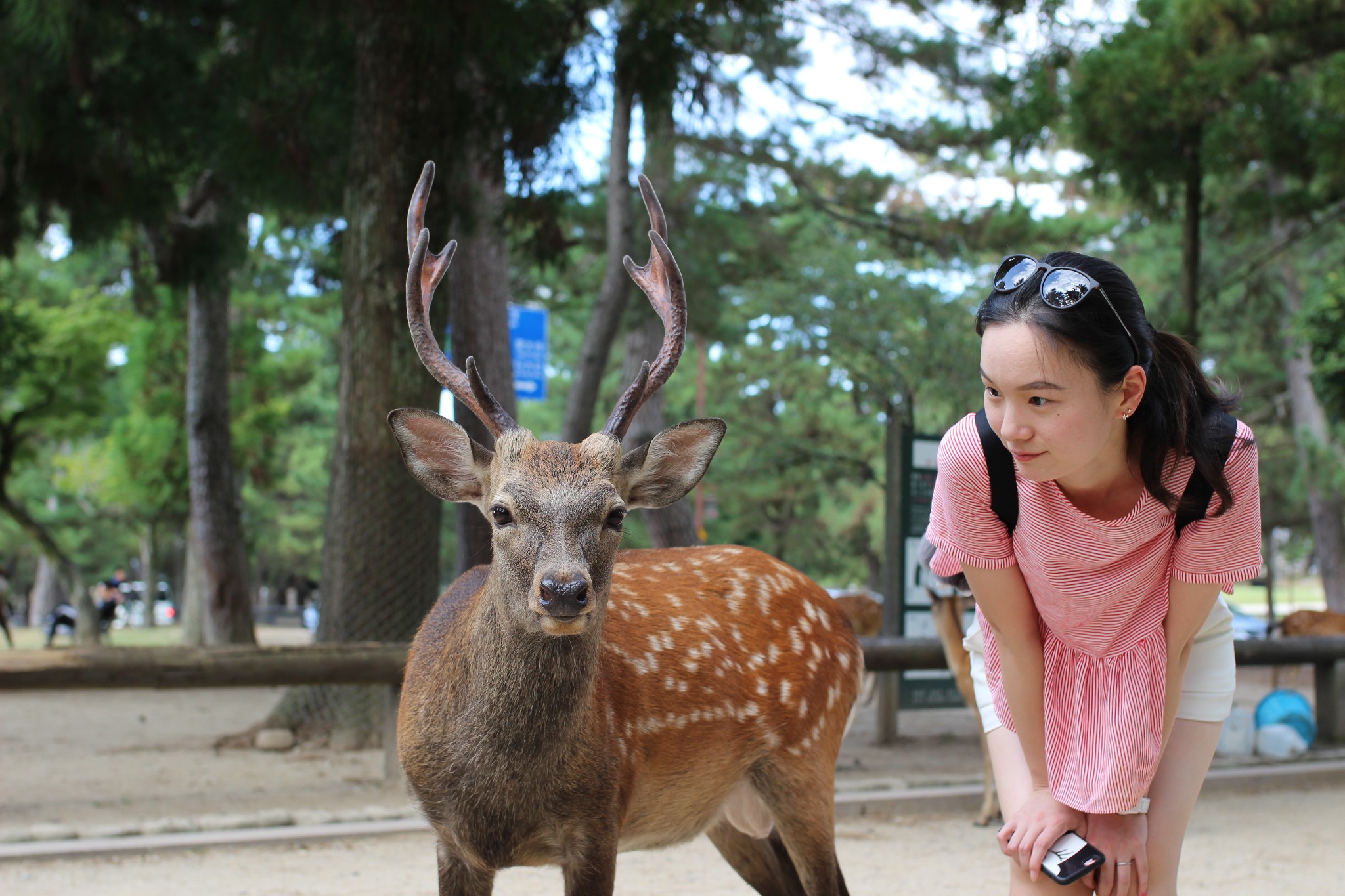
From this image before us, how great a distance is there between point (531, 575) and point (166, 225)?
10.4 metres

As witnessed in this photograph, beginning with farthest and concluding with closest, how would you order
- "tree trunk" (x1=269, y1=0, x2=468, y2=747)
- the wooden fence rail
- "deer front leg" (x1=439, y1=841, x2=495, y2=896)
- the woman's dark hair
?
"tree trunk" (x1=269, y1=0, x2=468, y2=747) < the wooden fence rail < "deer front leg" (x1=439, y1=841, x2=495, y2=896) < the woman's dark hair

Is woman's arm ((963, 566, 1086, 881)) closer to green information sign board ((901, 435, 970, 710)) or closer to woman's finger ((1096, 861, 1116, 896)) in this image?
woman's finger ((1096, 861, 1116, 896))

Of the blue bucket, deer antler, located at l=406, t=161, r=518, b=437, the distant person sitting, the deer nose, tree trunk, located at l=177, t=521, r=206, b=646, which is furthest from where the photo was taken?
the distant person sitting

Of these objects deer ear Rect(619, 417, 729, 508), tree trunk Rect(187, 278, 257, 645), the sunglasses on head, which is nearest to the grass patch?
tree trunk Rect(187, 278, 257, 645)

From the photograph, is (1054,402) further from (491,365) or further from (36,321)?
(36,321)

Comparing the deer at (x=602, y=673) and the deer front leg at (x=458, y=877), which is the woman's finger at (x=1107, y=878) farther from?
the deer front leg at (x=458, y=877)

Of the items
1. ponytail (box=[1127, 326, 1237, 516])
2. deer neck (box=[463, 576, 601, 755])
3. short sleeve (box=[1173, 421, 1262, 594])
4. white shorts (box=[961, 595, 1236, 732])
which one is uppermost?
ponytail (box=[1127, 326, 1237, 516])

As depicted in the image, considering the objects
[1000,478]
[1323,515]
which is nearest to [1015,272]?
[1000,478]

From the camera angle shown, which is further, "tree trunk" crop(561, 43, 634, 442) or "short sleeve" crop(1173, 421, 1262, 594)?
"tree trunk" crop(561, 43, 634, 442)

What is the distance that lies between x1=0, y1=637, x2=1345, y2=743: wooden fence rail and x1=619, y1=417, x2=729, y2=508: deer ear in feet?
11.6

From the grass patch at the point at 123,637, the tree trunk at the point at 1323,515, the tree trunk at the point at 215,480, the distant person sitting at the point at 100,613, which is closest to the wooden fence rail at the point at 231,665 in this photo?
the tree trunk at the point at 215,480

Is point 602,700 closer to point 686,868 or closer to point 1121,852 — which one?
point 1121,852

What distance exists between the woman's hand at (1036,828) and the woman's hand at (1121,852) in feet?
0.14

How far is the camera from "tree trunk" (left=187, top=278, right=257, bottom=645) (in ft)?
42.9
